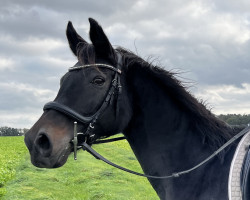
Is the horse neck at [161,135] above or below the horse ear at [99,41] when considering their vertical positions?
below

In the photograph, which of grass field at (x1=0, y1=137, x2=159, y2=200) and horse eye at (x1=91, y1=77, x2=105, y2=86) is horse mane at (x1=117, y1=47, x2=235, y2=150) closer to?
horse eye at (x1=91, y1=77, x2=105, y2=86)

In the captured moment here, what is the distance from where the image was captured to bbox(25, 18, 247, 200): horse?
14.1ft

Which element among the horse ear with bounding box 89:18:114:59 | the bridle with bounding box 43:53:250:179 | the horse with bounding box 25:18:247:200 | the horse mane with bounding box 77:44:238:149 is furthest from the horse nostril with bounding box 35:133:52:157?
the horse ear with bounding box 89:18:114:59

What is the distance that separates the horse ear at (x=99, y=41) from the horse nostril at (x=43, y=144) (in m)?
1.30

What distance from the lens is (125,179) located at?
57.1ft

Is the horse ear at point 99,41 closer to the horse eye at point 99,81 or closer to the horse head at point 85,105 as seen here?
the horse head at point 85,105

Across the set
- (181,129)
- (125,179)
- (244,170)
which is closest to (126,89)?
(181,129)

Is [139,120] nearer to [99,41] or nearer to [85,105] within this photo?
[85,105]

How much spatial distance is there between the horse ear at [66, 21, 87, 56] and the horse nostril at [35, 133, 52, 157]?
1.58m

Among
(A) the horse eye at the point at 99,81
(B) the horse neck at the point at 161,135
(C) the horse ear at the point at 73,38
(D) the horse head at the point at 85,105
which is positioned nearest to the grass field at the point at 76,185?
(C) the horse ear at the point at 73,38

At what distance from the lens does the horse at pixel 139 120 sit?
14.1ft

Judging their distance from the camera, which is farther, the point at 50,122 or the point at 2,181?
the point at 2,181

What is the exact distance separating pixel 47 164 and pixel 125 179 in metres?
13.5

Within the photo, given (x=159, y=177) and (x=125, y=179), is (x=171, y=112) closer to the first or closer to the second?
(x=159, y=177)
